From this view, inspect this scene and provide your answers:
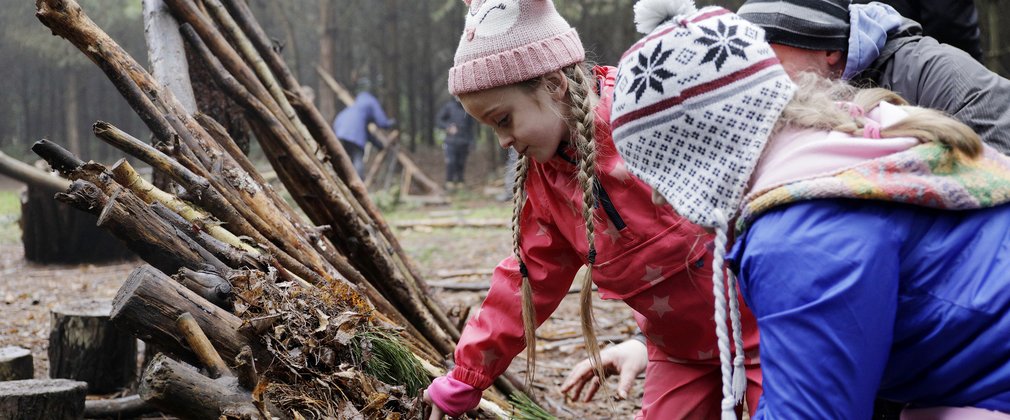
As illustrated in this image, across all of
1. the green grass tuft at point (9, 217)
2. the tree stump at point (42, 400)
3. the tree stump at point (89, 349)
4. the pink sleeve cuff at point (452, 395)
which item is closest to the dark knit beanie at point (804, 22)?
the pink sleeve cuff at point (452, 395)

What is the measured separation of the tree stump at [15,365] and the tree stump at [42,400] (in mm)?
488

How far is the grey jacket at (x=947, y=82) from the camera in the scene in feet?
7.73

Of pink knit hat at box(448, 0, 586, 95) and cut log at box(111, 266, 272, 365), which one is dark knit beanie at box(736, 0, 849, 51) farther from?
cut log at box(111, 266, 272, 365)

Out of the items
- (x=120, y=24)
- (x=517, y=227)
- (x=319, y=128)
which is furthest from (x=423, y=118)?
(x=517, y=227)

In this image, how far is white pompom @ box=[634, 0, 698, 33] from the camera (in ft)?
5.13

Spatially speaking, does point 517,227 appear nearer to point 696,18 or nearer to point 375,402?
point 375,402

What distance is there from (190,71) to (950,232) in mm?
3807

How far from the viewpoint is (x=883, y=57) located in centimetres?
260

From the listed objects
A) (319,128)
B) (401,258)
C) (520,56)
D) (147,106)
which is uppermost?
(520,56)

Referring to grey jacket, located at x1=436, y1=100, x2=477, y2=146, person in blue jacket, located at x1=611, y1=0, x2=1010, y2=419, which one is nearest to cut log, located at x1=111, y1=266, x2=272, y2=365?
person in blue jacket, located at x1=611, y1=0, x2=1010, y2=419

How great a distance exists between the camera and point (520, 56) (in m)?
2.30

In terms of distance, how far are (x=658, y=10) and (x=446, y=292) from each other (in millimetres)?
5687

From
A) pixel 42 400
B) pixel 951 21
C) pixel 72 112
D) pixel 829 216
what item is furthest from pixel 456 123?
pixel 829 216

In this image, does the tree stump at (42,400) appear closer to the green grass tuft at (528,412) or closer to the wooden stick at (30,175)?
the wooden stick at (30,175)
